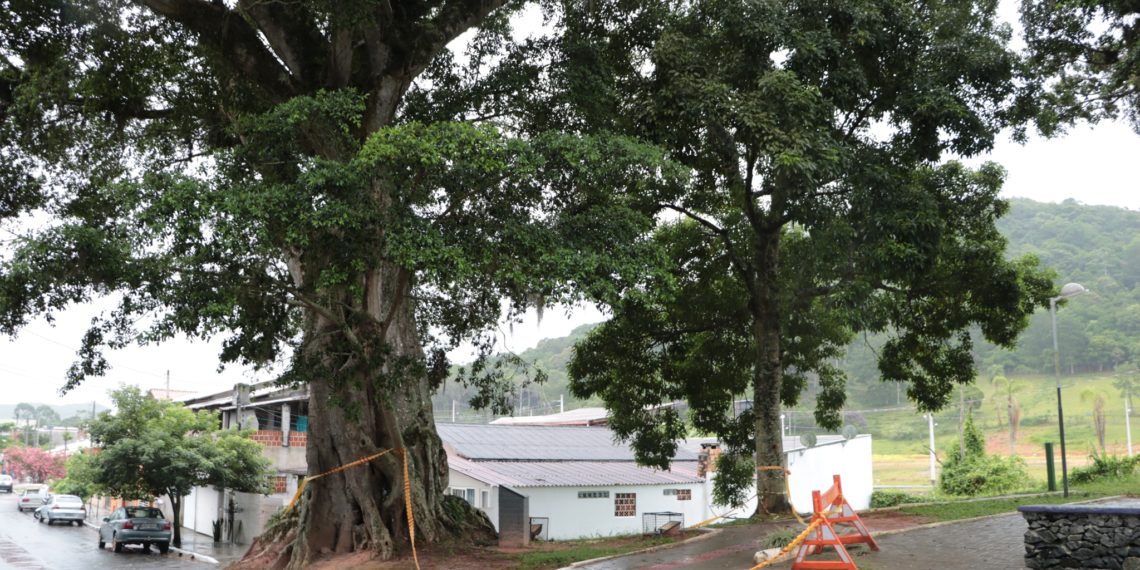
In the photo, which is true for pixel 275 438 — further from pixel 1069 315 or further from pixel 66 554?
pixel 1069 315

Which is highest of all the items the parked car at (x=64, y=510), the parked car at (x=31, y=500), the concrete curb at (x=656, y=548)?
the concrete curb at (x=656, y=548)

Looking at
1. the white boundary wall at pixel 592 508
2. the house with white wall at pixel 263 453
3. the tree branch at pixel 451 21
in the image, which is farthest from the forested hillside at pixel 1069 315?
the tree branch at pixel 451 21

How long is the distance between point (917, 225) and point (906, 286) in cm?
345

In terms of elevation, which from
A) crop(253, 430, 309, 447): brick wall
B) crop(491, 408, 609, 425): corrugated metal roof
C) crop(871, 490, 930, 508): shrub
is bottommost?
crop(871, 490, 930, 508): shrub

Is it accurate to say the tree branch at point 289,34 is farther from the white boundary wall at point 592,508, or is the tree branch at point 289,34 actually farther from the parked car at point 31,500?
the parked car at point 31,500

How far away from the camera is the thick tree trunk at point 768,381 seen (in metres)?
18.3

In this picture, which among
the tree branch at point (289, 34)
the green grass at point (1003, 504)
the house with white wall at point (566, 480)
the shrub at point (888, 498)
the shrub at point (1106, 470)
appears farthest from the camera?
the shrub at point (888, 498)

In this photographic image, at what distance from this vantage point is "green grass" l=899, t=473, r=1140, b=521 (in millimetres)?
17625

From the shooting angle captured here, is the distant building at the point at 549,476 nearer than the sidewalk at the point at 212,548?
No

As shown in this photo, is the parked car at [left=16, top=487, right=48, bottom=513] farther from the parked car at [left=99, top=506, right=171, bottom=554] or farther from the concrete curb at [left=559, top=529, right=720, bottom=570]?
the concrete curb at [left=559, top=529, right=720, bottom=570]

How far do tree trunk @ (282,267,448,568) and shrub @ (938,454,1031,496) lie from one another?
2908 cm

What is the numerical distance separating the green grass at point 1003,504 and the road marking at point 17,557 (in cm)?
2047

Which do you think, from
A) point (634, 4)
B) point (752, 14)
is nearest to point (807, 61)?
point (752, 14)

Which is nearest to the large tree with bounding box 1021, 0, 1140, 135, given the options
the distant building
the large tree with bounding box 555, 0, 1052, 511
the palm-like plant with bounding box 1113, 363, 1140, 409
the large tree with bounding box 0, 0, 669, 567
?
the large tree with bounding box 555, 0, 1052, 511
